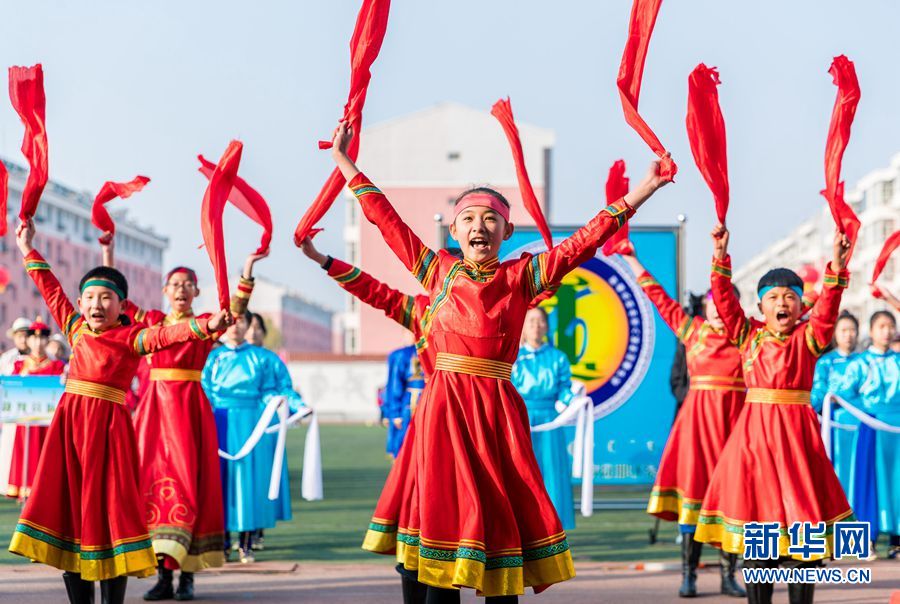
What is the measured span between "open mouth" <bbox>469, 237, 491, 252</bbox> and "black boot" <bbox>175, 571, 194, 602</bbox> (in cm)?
320

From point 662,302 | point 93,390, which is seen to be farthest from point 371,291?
point 662,302

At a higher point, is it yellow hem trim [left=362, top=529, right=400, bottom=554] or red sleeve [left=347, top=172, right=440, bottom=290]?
red sleeve [left=347, top=172, right=440, bottom=290]

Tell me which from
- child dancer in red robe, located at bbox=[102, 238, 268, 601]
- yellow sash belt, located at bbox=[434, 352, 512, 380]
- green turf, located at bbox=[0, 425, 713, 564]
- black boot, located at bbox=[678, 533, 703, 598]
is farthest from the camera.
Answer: green turf, located at bbox=[0, 425, 713, 564]

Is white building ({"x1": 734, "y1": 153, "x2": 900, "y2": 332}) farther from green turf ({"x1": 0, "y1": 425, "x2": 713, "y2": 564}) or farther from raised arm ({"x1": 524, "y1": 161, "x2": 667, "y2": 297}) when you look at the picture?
raised arm ({"x1": 524, "y1": 161, "x2": 667, "y2": 297})

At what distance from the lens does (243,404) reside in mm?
8492

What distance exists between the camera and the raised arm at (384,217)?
4523 millimetres

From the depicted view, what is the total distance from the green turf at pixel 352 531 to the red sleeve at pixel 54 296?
83 centimetres

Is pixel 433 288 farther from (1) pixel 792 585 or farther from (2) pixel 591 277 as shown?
(2) pixel 591 277

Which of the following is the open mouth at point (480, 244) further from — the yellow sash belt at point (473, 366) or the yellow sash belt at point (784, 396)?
the yellow sash belt at point (784, 396)

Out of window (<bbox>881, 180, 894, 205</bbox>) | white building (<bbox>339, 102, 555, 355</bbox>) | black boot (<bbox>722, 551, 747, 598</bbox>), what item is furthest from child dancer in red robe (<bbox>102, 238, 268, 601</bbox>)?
window (<bbox>881, 180, 894, 205</bbox>)

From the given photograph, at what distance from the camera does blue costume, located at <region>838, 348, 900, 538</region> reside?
9078 millimetres

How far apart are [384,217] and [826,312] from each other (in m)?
2.15

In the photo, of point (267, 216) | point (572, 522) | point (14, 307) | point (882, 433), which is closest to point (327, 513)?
point (572, 522)

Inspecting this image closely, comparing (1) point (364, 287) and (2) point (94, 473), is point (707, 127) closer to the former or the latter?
(1) point (364, 287)
